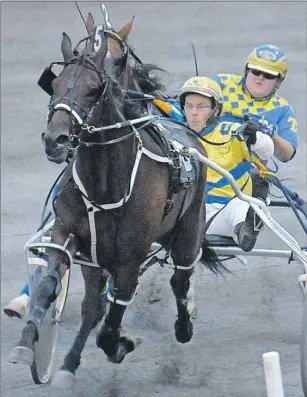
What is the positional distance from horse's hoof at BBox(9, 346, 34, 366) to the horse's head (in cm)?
95

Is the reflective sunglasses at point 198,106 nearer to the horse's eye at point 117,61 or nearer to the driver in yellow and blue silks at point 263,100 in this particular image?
the driver in yellow and blue silks at point 263,100

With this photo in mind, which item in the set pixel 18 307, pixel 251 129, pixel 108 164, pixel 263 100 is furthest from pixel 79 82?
pixel 263 100

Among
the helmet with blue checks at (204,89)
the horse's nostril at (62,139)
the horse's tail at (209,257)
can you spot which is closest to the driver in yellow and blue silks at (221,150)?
the helmet with blue checks at (204,89)

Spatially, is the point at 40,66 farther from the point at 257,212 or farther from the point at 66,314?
the point at 257,212

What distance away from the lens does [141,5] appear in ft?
56.9

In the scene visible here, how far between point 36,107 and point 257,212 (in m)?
7.06

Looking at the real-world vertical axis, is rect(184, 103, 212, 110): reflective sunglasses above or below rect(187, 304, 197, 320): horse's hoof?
above

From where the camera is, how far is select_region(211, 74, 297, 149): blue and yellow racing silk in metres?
7.22

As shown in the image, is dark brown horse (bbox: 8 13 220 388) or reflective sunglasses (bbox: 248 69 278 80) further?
reflective sunglasses (bbox: 248 69 278 80)

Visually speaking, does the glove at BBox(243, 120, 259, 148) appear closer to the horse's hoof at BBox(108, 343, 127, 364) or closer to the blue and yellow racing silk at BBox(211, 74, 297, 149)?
the blue and yellow racing silk at BBox(211, 74, 297, 149)

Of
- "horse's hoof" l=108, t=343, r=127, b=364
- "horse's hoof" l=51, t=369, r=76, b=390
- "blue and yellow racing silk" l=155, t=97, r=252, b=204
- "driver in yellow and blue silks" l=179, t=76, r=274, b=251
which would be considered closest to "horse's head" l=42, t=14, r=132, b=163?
"driver in yellow and blue silks" l=179, t=76, r=274, b=251

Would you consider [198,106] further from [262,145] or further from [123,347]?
[123,347]

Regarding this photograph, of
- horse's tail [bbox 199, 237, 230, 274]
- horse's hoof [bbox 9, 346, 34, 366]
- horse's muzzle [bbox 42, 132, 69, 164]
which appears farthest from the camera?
horse's tail [bbox 199, 237, 230, 274]

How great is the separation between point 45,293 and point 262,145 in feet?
5.76
